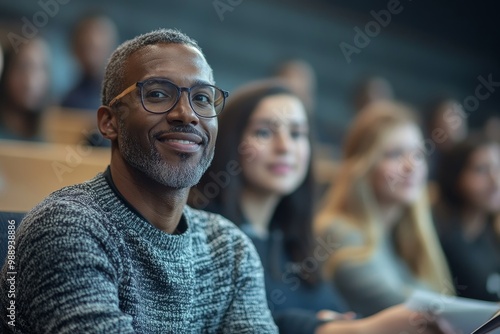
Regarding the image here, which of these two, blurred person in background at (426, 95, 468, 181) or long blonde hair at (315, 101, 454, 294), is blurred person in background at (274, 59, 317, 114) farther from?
long blonde hair at (315, 101, 454, 294)

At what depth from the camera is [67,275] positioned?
2.79 ft

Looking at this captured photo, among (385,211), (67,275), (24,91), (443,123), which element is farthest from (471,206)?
(67,275)

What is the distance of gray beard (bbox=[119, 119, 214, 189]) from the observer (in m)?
0.96

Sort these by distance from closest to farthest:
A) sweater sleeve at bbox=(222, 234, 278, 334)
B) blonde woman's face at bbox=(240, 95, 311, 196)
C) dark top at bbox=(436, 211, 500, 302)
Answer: sweater sleeve at bbox=(222, 234, 278, 334) < blonde woman's face at bbox=(240, 95, 311, 196) < dark top at bbox=(436, 211, 500, 302)

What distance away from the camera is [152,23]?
4.25 m

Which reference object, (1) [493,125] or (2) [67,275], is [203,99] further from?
(1) [493,125]

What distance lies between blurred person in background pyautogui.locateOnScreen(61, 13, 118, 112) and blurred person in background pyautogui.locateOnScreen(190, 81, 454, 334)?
1.10m

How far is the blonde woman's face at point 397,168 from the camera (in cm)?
224

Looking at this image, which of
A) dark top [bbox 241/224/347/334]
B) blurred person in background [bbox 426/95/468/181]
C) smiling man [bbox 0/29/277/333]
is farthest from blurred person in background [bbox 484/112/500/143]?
smiling man [bbox 0/29/277/333]

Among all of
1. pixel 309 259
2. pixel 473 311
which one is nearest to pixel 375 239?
pixel 309 259

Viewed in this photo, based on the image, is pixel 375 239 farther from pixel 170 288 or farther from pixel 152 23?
pixel 152 23

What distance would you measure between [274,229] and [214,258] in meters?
0.83

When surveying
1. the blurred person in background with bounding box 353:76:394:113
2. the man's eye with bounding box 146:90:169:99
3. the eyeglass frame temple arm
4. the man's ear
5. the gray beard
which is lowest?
the gray beard

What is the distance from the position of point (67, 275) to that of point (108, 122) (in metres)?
0.25
